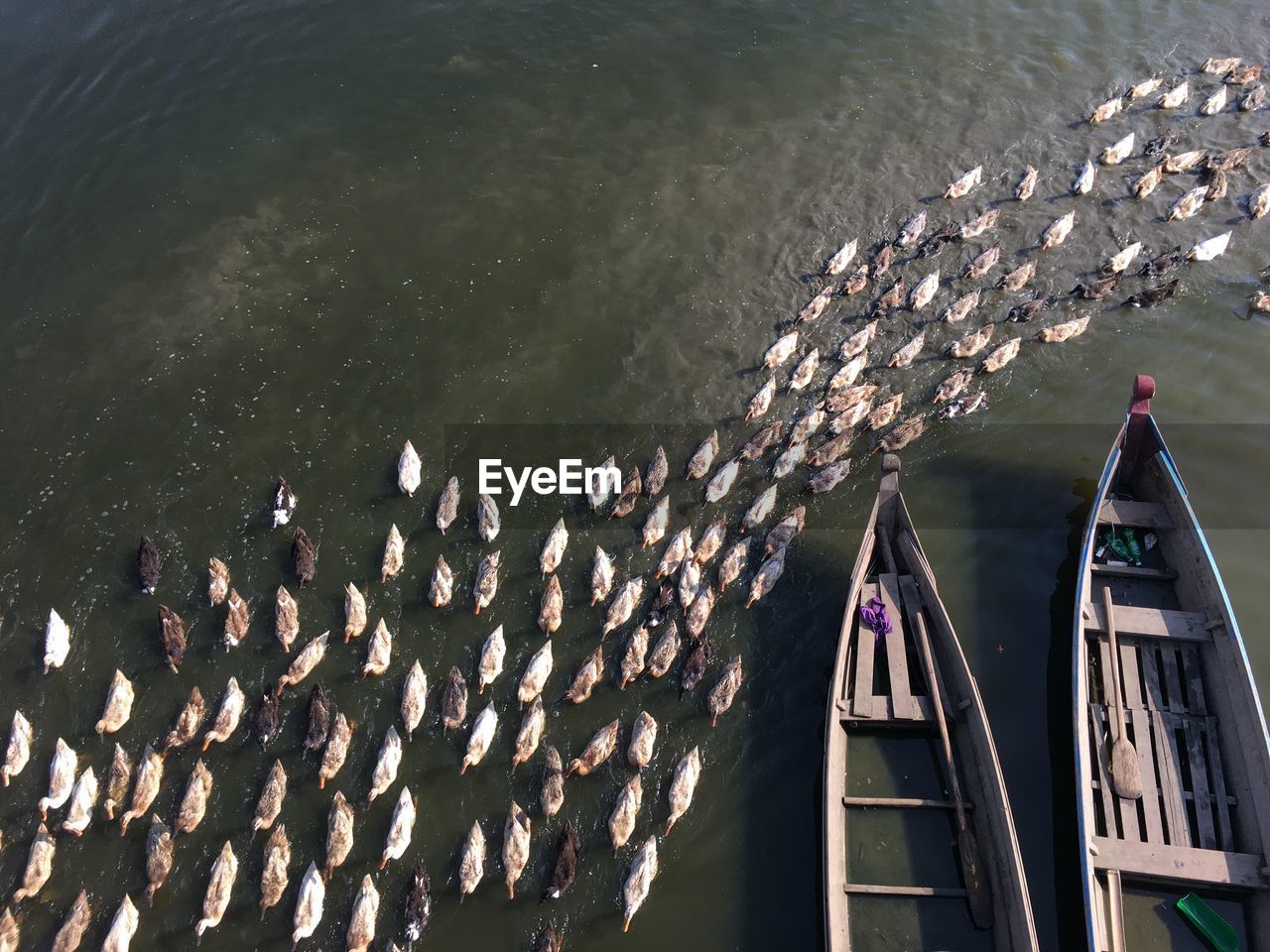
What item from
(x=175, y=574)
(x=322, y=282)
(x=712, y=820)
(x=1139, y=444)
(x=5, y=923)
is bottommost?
(x=5, y=923)

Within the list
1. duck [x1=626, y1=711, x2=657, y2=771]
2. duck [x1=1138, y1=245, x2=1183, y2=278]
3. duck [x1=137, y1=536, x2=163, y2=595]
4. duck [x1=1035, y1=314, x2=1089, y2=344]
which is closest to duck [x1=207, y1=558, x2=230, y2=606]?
duck [x1=137, y1=536, x2=163, y2=595]

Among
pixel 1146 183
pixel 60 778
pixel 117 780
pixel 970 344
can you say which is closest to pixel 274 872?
pixel 117 780

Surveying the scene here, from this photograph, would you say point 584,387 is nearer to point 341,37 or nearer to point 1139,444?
point 1139,444

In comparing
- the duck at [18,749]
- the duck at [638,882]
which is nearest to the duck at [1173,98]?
the duck at [638,882]

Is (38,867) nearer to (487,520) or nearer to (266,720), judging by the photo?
(266,720)

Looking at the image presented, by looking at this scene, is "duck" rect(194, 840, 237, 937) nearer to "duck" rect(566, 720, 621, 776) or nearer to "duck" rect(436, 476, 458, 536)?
"duck" rect(566, 720, 621, 776)

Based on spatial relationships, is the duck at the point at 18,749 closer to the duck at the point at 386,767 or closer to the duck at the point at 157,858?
the duck at the point at 157,858

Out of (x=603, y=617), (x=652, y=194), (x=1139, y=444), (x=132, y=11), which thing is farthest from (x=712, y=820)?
(x=132, y=11)
